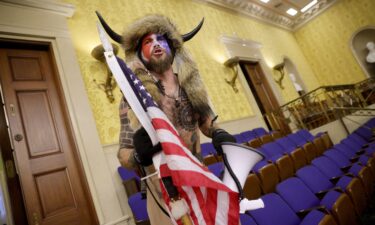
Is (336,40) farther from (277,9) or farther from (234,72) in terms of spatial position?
(234,72)

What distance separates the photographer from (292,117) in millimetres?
7652

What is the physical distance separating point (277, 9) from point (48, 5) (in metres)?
8.67

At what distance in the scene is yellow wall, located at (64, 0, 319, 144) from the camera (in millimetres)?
3703

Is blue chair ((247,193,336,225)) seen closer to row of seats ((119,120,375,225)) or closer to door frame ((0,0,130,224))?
row of seats ((119,120,375,225))

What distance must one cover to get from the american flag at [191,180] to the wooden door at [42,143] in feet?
8.19

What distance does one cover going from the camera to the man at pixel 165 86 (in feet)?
3.33

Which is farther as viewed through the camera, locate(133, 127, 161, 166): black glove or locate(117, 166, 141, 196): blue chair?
locate(117, 166, 141, 196): blue chair

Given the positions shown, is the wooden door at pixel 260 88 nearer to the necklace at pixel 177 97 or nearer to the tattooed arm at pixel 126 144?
the necklace at pixel 177 97

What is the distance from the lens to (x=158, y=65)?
1117 mm

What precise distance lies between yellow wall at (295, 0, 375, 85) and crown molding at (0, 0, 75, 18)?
10.5 m

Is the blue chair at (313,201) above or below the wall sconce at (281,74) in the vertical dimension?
below

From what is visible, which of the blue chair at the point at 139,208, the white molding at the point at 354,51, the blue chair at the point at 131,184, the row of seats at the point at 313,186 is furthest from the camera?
the white molding at the point at 354,51

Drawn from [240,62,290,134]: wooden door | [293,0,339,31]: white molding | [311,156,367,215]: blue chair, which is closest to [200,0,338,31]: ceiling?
[293,0,339,31]: white molding

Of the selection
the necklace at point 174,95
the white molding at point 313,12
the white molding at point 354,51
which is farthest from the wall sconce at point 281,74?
the necklace at point 174,95
